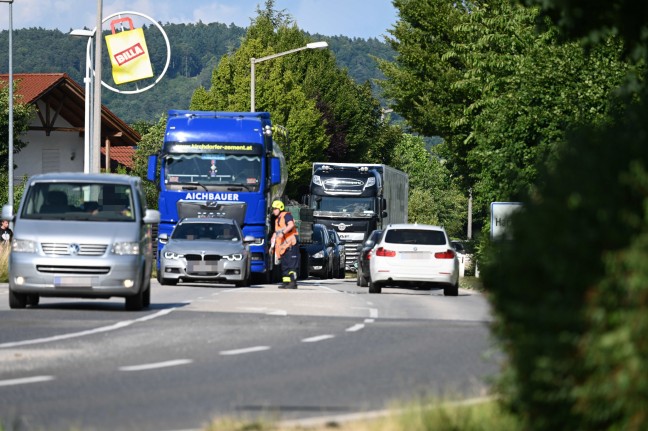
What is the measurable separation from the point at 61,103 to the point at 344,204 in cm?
1930

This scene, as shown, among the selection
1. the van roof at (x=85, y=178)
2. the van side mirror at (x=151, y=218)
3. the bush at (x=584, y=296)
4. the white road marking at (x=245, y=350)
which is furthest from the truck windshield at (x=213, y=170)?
the bush at (x=584, y=296)

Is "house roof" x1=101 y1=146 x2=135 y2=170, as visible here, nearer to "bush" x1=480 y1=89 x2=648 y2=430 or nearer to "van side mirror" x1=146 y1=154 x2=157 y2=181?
"van side mirror" x1=146 y1=154 x2=157 y2=181

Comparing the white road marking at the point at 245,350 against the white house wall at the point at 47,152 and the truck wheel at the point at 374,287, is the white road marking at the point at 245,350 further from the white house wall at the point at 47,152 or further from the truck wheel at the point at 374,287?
the white house wall at the point at 47,152

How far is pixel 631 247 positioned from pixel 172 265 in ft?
86.1

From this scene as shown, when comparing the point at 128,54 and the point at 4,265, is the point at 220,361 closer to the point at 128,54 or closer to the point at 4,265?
the point at 4,265

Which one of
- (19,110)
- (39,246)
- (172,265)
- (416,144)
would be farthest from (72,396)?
(416,144)

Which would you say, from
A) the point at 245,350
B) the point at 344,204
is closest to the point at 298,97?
the point at 344,204

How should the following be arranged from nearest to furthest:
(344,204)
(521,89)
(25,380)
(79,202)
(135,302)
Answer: (25,380) → (135,302) → (79,202) → (521,89) → (344,204)

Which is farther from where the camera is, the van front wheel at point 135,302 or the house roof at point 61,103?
the house roof at point 61,103

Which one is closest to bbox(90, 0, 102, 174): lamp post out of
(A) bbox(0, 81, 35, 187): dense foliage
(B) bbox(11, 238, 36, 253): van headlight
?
(B) bbox(11, 238, 36, 253): van headlight

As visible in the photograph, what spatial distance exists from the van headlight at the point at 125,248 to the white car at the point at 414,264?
10401mm

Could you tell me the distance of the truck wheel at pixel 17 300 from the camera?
20.8 meters

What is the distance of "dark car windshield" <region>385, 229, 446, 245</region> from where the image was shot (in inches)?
1209

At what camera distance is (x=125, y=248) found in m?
20.4
